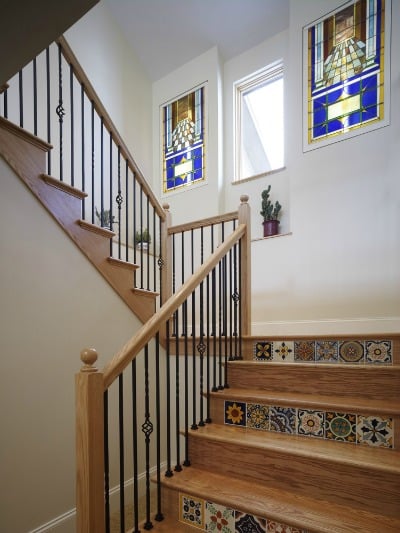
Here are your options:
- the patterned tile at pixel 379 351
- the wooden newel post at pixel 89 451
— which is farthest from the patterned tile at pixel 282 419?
the wooden newel post at pixel 89 451

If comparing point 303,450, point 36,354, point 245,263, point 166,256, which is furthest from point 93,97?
point 303,450

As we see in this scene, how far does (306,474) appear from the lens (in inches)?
61.7

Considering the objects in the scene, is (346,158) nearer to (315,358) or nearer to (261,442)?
(315,358)

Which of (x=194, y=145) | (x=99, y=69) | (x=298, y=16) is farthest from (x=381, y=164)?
(x=99, y=69)

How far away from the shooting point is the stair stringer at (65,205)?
201 cm

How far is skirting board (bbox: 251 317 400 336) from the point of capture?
3.19 meters

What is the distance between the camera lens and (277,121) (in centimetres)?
446

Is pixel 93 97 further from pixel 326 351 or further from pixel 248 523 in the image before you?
pixel 248 523

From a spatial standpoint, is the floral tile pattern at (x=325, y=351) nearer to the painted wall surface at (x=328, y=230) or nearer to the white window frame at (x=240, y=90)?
the painted wall surface at (x=328, y=230)

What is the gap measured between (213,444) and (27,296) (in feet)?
4.28

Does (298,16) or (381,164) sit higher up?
(298,16)

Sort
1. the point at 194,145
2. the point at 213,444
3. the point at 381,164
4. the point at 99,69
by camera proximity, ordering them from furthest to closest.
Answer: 1. the point at 194,145
2. the point at 99,69
3. the point at 381,164
4. the point at 213,444

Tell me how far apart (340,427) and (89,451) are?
1164 mm

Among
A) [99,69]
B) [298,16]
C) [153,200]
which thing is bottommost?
[153,200]
